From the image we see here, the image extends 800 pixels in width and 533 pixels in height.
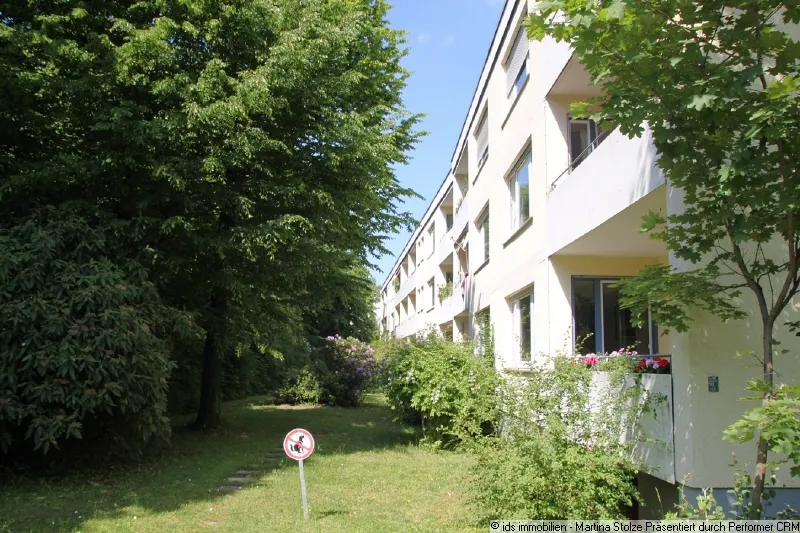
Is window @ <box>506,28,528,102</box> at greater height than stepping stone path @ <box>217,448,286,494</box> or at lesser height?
greater

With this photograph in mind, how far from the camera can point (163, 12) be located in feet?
38.3

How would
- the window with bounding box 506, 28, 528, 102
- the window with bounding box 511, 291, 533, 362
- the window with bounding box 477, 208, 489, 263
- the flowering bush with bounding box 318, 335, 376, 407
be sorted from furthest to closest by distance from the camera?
1. the flowering bush with bounding box 318, 335, 376, 407
2. the window with bounding box 477, 208, 489, 263
3. the window with bounding box 506, 28, 528, 102
4. the window with bounding box 511, 291, 533, 362

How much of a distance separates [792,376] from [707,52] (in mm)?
3024

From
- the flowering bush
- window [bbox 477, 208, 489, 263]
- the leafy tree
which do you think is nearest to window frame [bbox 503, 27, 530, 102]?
the leafy tree

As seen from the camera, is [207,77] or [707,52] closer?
[707,52]

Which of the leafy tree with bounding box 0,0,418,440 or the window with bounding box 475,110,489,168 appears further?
the window with bounding box 475,110,489,168

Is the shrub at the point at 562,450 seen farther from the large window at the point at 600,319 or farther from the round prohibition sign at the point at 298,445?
the large window at the point at 600,319

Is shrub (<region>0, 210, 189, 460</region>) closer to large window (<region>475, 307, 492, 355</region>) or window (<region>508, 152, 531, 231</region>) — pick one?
large window (<region>475, 307, 492, 355</region>)

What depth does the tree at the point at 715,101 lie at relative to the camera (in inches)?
152

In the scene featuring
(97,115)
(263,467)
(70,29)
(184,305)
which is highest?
(70,29)

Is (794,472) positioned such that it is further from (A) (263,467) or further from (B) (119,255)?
(B) (119,255)

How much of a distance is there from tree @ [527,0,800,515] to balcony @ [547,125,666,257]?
1229mm

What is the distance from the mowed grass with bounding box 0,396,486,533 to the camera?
725 cm

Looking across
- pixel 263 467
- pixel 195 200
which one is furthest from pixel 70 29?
pixel 263 467
